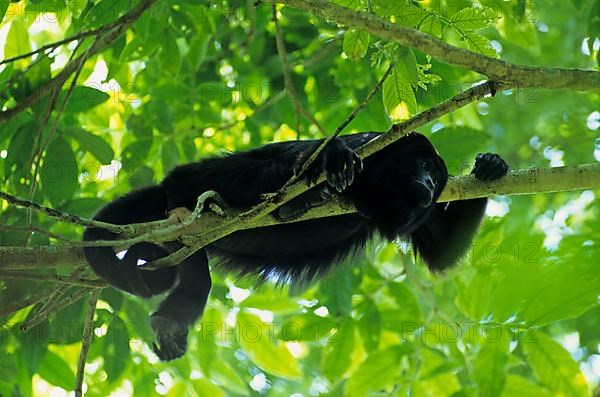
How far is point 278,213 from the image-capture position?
374cm

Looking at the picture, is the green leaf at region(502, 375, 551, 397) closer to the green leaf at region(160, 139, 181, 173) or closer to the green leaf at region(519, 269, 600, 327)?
the green leaf at region(519, 269, 600, 327)

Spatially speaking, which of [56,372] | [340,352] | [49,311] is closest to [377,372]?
[340,352]

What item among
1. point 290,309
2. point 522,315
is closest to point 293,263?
point 290,309

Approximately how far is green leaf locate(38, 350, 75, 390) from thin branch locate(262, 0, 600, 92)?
2.36 meters

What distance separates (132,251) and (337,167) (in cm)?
125

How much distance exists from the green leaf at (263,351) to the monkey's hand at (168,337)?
1.81ft

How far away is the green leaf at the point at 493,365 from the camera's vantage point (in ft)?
12.7

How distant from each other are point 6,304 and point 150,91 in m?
2.02

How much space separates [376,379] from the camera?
438 centimetres

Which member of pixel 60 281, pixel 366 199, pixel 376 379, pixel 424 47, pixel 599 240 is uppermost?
pixel 424 47

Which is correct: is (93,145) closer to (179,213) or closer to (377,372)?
(179,213)

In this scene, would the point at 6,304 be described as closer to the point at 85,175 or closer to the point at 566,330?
the point at 85,175

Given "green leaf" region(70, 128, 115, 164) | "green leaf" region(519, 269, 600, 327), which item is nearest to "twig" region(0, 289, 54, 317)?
"green leaf" region(70, 128, 115, 164)

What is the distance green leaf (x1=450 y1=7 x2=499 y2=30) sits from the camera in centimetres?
290
